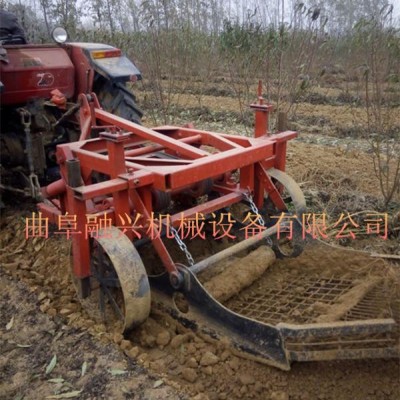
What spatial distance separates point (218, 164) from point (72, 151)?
0.90 m

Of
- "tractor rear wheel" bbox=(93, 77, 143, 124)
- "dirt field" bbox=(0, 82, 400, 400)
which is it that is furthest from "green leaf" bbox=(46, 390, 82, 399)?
"tractor rear wheel" bbox=(93, 77, 143, 124)

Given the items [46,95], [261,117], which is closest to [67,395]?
[261,117]

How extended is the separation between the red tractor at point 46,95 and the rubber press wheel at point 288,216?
56.8 inches

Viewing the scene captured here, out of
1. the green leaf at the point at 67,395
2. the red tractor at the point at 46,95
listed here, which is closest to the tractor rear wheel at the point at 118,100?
the red tractor at the point at 46,95

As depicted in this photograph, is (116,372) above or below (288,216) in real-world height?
below

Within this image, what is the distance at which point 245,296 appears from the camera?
115 inches

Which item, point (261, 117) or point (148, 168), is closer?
point (148, 168)

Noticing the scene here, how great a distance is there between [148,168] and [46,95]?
5.80 feet

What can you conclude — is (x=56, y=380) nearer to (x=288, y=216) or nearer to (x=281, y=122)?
(x=288, y=216)

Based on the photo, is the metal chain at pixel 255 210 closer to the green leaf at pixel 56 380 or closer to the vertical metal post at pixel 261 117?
the vertical metal post at pixel 261 117

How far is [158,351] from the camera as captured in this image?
2.65m

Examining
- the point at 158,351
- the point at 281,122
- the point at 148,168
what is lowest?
the point at 158,351

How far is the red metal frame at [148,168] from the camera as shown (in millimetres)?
2699

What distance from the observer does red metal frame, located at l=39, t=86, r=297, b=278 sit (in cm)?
270
